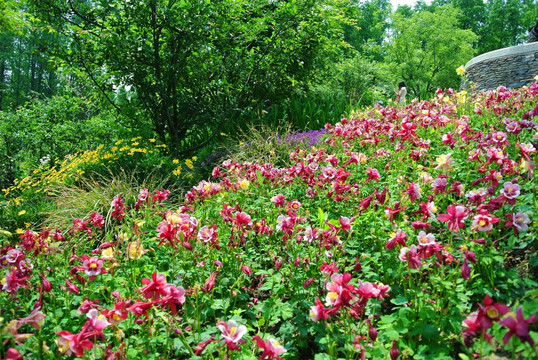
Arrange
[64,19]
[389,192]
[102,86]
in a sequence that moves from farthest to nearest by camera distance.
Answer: [102,86] → [64,19] → [389,192]

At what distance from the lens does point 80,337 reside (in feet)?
4.58

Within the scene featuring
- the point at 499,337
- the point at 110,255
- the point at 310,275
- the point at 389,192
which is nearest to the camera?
the point at 499,337

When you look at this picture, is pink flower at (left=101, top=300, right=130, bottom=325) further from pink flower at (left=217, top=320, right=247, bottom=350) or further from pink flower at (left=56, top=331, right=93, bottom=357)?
pink flower at (left=217, top=320, right=247, bottom=350)

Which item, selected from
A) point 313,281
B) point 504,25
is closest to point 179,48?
point 313,281

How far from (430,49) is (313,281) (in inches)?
1057

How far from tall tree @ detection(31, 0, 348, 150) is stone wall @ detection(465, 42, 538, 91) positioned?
6.26 m

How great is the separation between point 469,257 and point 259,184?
2.09 m

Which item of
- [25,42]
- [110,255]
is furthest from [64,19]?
[25,42]

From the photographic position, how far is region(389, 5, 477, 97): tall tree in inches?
943

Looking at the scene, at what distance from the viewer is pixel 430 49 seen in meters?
24.8

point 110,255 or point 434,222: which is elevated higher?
point 110,255

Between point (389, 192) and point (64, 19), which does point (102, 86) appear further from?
point (389, 192)

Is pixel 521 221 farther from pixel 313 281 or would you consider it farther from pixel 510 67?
pixel 510 67

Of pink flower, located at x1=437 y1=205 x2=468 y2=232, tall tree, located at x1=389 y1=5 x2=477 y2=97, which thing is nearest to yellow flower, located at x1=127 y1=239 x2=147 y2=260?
pink flower, located at x1=437 y1=205 x2=468 y2=232
